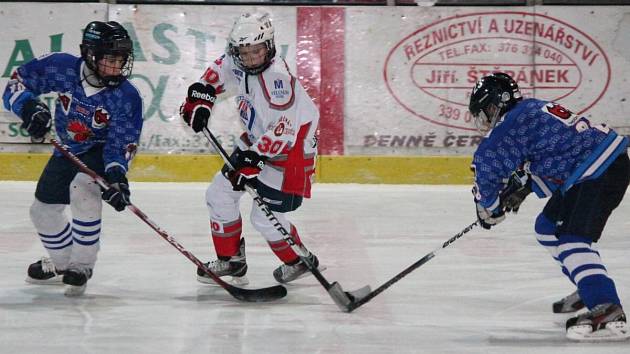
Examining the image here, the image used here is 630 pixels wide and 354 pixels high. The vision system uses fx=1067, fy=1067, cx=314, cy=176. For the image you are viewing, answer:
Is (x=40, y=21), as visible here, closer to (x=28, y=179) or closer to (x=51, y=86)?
(x=28, y=179)

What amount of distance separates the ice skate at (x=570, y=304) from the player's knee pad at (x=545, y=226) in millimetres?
275

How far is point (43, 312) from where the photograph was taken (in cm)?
333

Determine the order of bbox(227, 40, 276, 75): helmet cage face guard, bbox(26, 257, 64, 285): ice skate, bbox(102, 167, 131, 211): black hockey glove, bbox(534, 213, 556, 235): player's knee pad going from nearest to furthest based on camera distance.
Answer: bbox(534, 213, 556, 235): player's knee pad
bbox(102, 167, 131, 211): black hockey glove
bbox(227, 40, 276, 75): helmet cage face guard
bbox(26, 257, 64, 285): ice skate

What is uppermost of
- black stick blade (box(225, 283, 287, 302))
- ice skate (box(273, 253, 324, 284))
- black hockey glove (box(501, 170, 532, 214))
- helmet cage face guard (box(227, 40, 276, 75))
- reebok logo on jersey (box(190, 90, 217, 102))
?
helmet cage face guard (box(227, 40, 276, 75))

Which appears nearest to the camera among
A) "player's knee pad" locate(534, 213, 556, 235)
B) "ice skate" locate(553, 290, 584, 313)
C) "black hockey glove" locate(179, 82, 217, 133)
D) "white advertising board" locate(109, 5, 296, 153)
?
"player's knee pad" locate(534, 213, 556, 235)

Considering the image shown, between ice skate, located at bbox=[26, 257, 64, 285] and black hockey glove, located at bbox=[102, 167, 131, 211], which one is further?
ice skate, located at bbox=[26, 257, 64, 285]

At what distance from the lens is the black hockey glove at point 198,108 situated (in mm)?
3697

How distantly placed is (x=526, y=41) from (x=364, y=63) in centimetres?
103

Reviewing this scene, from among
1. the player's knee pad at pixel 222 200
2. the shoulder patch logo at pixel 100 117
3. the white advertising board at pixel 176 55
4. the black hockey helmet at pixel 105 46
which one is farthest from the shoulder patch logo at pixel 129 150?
the white advertising board at pixel 176 55

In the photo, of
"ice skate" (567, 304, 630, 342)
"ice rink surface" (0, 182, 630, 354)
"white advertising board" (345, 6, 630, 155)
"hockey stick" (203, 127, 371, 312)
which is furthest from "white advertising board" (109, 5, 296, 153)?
"ice skate" (567, 304, 630, 342)

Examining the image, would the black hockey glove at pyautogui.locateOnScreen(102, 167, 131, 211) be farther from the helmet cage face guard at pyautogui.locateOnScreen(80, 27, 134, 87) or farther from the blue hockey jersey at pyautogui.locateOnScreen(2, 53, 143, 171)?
the helmet cage face guard at pyautogui.locateOnScreen(80, 27, 134, 87)

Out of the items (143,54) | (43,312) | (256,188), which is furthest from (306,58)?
(43,312)

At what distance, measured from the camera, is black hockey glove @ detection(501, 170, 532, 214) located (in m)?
3.18

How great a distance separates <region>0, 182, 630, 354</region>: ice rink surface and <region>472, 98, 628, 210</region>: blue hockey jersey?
1.56 ft
